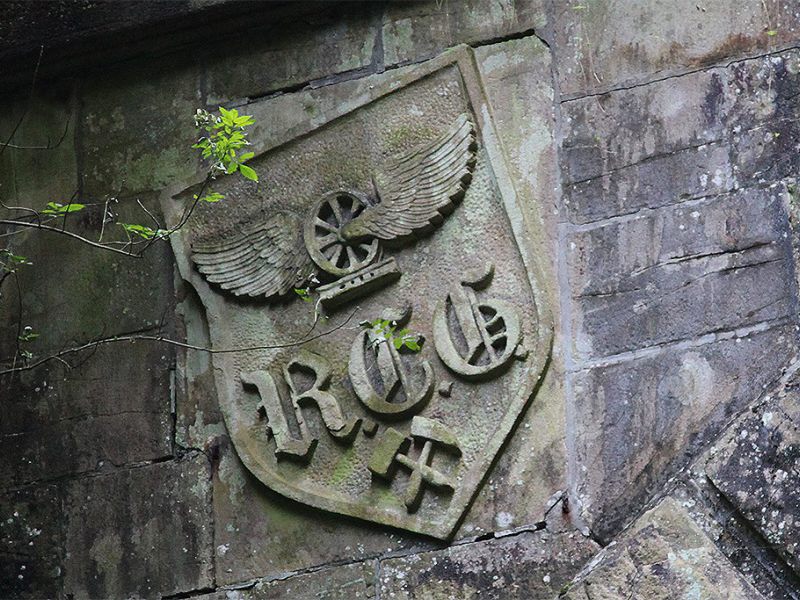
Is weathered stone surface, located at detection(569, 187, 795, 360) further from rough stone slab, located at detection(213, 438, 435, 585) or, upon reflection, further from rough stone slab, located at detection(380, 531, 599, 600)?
rough stone slab, located at detection(213, 438, 435, 585)

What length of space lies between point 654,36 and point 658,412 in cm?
113

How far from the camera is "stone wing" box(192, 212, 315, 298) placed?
4879 millimetres

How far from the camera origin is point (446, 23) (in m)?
5.06

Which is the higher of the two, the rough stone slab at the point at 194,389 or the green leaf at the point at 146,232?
the green leaf at the point at 146,232

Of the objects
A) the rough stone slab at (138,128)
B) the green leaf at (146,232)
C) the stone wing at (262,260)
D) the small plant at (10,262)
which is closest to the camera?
the green leaf at (146,232)

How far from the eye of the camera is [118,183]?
532cm

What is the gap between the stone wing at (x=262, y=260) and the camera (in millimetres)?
4879

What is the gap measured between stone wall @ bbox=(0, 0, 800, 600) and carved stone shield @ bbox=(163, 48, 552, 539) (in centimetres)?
5

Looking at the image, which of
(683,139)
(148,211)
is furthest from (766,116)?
(148,211)

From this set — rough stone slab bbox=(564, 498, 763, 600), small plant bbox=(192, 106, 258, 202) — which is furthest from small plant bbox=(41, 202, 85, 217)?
rough stone slab bbox=(564, 498, 763, 600)

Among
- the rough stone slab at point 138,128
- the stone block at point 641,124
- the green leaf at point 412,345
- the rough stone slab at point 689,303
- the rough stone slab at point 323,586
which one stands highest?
the rough stone slab at point 138,128

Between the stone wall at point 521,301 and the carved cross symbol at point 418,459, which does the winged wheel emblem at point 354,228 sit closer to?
the stone wall at point 521,301

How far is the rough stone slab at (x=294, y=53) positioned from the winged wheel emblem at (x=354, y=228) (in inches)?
18.6

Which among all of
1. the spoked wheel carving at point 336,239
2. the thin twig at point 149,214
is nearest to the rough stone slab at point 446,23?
the spoked wheel carving at point 336,239
